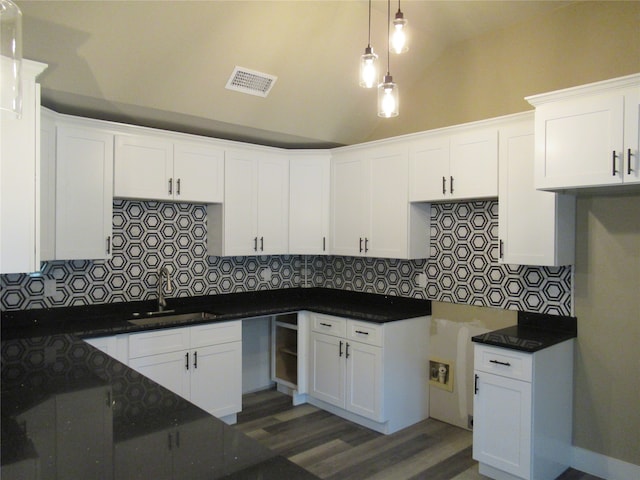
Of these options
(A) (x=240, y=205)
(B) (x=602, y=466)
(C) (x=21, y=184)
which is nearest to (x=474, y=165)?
(A) (x=240, y=205)

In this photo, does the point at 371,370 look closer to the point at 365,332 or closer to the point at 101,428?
the point at 365,332

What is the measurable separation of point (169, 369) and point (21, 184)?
5.30 ft

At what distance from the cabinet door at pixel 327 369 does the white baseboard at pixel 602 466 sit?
1704 millimetres

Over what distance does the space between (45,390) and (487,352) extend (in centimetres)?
241

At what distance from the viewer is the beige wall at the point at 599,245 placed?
288cm

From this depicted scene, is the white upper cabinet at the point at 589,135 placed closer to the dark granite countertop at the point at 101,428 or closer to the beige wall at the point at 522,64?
the beige wall at the point at 522,64

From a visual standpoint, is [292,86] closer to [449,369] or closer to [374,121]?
[374,121]

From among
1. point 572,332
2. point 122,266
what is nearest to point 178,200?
point 122,266

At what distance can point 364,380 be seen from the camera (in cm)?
365

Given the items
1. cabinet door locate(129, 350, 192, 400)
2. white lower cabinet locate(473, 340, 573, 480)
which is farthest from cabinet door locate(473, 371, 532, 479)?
cabinet door locate(129, 350, 192, 400)

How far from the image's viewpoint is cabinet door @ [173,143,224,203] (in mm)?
3710

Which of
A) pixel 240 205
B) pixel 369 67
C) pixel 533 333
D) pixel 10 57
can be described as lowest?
pixel 533 333

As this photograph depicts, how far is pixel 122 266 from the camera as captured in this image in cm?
369

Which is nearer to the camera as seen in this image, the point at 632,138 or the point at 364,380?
the point at 632,138
